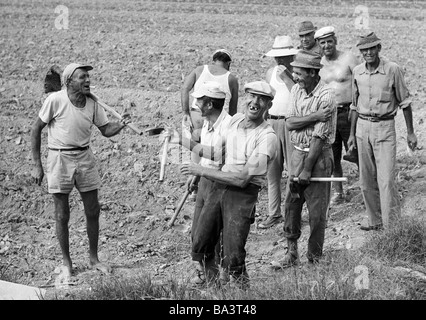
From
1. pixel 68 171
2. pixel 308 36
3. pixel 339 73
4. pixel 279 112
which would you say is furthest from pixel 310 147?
pixel 68 171

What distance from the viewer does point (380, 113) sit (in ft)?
25.9

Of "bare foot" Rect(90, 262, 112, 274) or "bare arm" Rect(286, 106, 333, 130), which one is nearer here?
"bare arm" Rect(286, 106, 333, 130)

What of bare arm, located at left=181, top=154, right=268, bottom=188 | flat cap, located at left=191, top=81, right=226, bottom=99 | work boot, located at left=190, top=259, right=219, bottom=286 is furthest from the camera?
work boot, located at left=190, top=259, right=219, bottom=286

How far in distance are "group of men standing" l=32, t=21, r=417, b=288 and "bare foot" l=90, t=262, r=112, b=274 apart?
27 mm

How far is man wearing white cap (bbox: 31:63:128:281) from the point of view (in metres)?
7.30

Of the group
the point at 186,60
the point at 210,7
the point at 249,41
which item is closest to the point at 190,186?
the point at 186,60

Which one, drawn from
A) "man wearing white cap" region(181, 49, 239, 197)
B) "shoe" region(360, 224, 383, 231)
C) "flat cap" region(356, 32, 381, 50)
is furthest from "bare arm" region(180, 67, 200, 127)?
"shoe" region(360, 224, 383, 231)

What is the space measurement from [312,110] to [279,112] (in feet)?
4.88

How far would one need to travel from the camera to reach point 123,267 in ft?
25.9

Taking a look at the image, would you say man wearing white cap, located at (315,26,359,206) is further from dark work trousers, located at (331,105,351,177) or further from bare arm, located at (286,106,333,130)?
bare arm, located at (286,106,333,130)

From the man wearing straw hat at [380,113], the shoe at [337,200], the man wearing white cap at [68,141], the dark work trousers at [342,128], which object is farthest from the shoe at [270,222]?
the man wearing white cap at [68,141]

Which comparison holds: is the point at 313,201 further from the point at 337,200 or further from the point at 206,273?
the point at 337,200
